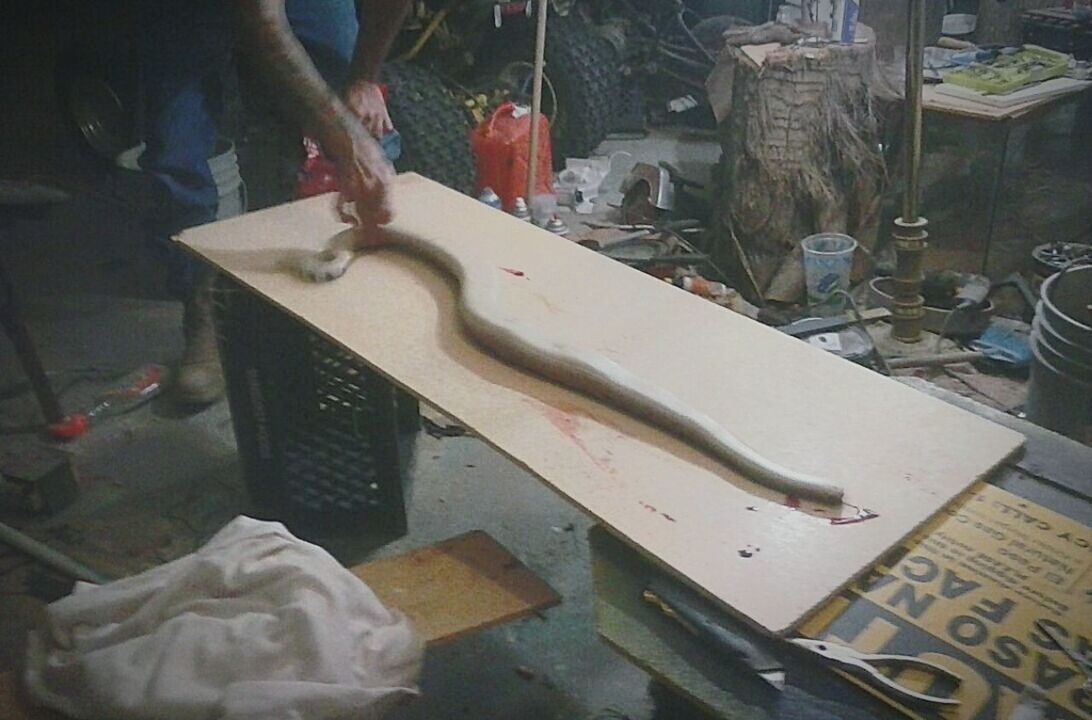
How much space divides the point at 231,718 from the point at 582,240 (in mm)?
2012

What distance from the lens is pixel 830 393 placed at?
1.31 m

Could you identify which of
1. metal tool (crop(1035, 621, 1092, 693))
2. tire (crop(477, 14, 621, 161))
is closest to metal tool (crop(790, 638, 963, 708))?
metal tool (crop(1035, 621, 1092, 693))

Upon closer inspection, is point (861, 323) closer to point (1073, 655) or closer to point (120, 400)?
point (1073, 655)

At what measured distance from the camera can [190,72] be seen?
6.91 feet

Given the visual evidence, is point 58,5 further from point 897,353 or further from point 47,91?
point 897,353

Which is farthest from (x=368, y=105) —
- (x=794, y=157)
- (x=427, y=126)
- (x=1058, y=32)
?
(x=1058, y=32)

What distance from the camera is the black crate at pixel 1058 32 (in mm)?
3318

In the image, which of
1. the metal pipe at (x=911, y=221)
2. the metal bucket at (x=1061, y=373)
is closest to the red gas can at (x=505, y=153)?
the metal pipe at (x=911, y=221)

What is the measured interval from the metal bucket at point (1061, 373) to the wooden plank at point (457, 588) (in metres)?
1.11

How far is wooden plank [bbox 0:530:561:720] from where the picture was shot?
129 centimetres

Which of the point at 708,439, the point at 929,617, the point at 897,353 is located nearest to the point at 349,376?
the point at 708,439

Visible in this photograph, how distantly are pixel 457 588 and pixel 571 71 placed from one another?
258 cm

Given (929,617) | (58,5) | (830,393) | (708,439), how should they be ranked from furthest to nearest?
(58,5) < (830,393) < (708,439) < (929,617)

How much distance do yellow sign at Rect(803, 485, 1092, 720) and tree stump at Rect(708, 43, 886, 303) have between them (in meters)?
1.61
